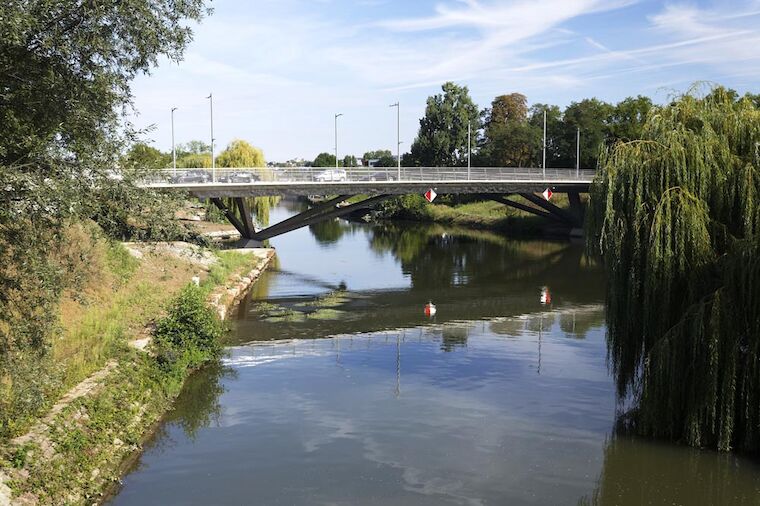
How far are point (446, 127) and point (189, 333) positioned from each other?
78070 millimetres

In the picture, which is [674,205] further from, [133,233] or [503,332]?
[503,332]

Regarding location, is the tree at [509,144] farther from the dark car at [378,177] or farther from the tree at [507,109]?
the dark car at [378,177]

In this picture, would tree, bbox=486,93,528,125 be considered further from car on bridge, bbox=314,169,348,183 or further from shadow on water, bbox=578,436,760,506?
shadow on water, bbox=578,436,760,506

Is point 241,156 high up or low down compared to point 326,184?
up

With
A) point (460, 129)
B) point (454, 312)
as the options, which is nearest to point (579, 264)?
point (454, 312)

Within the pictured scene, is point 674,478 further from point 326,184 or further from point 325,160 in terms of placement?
point 325,160

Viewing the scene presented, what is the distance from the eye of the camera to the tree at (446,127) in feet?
310

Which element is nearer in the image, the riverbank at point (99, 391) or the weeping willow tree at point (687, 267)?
A: the riverbank at point (99, 391)

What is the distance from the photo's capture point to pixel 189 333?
20516mm

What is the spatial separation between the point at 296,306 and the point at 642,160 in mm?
19113

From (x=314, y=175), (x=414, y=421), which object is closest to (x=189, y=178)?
(x=314, y=175)

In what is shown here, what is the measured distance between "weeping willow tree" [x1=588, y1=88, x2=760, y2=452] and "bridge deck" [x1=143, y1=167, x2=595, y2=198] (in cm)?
2472

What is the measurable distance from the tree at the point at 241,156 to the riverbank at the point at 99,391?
3412 cm

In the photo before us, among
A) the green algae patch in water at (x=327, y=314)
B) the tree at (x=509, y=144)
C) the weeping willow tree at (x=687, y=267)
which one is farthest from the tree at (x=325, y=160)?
the weeping willow tree at (x=687, y=267)
